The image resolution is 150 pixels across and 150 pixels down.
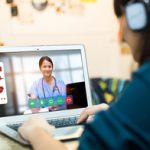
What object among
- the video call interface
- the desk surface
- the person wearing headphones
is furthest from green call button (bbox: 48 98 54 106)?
the person wearing headphones

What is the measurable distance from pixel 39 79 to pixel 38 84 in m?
0.02

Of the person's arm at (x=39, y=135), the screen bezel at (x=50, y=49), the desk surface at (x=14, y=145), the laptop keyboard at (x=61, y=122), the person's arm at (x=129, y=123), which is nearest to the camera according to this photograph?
the person's arm at (x=129, y=123)

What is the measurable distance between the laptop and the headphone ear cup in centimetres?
55

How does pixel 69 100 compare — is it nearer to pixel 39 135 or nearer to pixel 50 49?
pixel 50 49

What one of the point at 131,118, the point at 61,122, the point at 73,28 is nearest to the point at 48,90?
the point at 61,122

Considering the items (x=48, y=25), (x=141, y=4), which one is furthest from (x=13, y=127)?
(x=48, y=25)

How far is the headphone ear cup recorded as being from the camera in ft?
1.90

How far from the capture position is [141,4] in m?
0.59

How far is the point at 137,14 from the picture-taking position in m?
0.59

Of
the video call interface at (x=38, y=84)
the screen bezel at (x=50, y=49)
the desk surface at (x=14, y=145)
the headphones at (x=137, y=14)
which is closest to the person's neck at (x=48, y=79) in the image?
the video call interface at (x=38, y=84)

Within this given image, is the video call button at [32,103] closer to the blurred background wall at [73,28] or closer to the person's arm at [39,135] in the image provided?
the person's arm at [39,135]

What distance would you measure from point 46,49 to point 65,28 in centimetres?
46

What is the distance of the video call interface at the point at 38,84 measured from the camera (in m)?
1.16

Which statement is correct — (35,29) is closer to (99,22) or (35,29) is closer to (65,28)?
(65,28)
